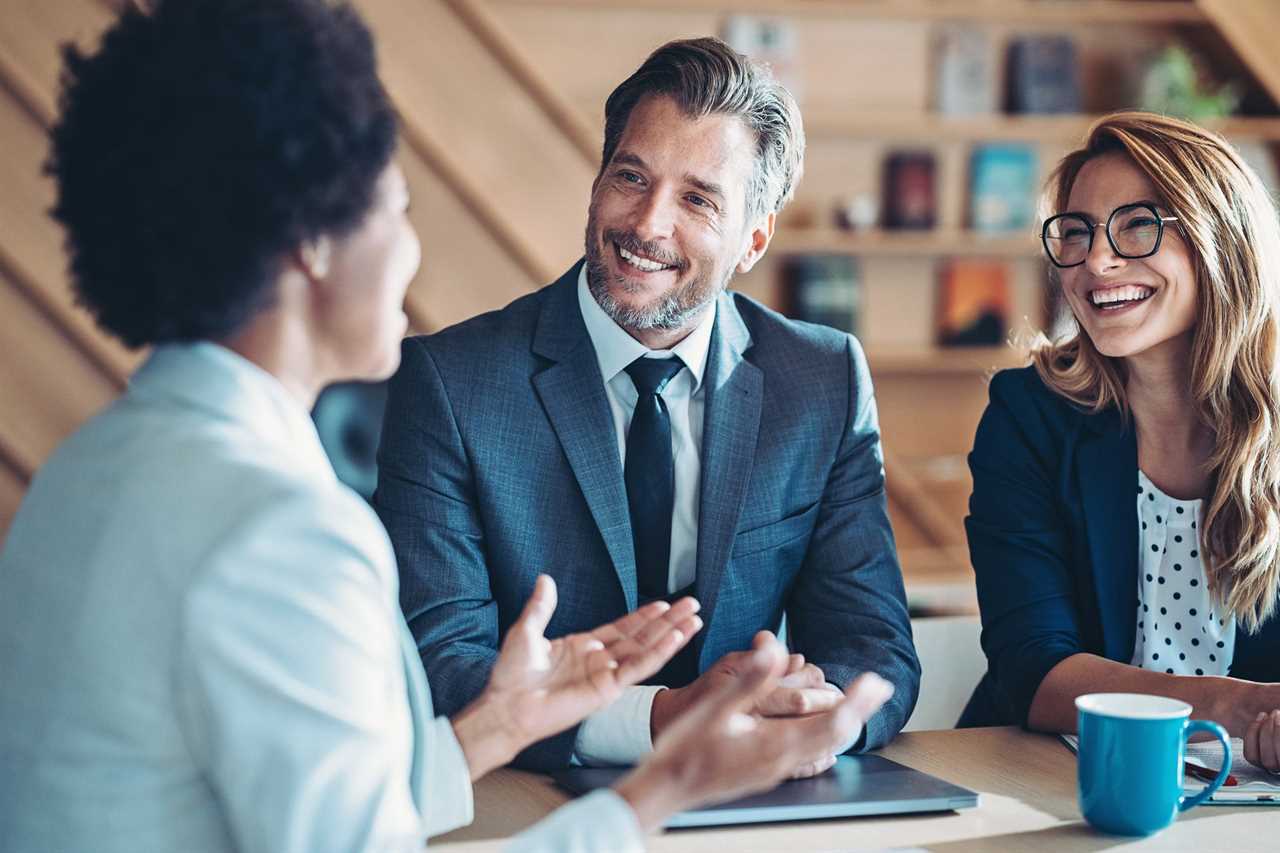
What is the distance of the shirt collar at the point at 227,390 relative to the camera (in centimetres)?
98

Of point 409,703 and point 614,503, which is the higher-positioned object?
point 409,703

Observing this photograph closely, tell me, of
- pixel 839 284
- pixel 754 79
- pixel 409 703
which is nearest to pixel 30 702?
pixel 409 703

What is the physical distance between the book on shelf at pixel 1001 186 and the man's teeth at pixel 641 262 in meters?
3.14

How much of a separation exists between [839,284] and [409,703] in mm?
3815

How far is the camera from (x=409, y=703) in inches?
40.7

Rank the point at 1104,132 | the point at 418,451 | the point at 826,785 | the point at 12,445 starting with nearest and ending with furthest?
the point at 826,785 < the point at 418,451 < the point at 1104,132 < the point at 12,445

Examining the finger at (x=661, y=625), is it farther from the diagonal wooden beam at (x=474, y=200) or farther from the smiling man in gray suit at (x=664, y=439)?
the diagonal wooden beam at (x=474, y=200)

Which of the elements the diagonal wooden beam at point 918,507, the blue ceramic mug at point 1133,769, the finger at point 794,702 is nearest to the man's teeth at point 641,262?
the finger at point 794,702

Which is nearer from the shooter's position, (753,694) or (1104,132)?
(753,694)

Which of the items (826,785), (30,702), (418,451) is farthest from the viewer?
(418,451)

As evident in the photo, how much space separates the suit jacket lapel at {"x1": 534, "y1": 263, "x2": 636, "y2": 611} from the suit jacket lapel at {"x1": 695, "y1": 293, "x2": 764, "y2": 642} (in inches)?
4.3

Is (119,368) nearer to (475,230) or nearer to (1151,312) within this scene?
(475,230)

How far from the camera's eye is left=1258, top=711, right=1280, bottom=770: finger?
1.48m

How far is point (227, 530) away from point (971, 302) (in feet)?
13.9
